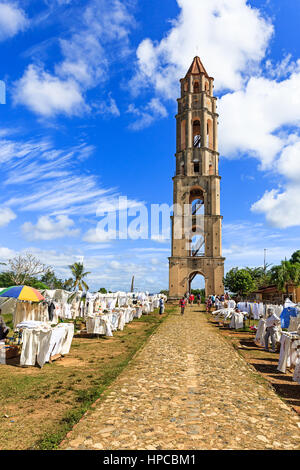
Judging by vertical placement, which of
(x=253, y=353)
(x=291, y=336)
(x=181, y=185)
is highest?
(x=181, y=185)

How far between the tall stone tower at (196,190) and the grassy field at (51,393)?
2941 cm

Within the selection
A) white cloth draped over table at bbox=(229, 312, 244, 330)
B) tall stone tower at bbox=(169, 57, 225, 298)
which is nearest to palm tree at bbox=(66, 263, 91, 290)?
tall stone tower at bbox=(169, 57, 225, 298)

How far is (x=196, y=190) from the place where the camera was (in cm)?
4469

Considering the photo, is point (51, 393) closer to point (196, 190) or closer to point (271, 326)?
point (271, 326)

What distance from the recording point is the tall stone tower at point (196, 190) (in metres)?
39.2

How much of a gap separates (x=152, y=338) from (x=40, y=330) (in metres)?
6.00

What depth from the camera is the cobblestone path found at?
13.3 ft

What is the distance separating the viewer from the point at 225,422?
4699 millimetres

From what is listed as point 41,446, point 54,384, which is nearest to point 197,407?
point 41,446

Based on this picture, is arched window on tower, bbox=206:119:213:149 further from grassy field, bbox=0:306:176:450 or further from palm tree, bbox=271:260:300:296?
grassy field, bbox=0:306:176:450

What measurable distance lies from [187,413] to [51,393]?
2734 millimetres

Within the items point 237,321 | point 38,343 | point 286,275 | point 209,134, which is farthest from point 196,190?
point 38,343

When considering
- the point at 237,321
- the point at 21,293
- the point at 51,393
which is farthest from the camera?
the point at 237,321

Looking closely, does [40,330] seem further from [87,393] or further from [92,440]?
[92,440]
